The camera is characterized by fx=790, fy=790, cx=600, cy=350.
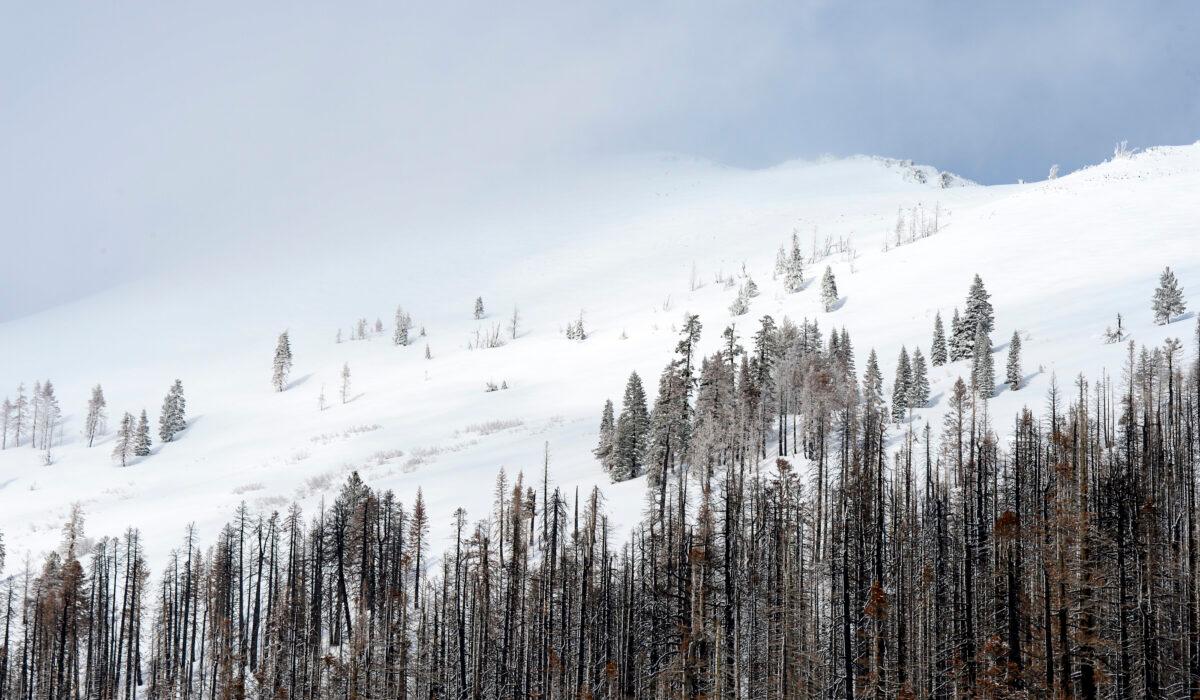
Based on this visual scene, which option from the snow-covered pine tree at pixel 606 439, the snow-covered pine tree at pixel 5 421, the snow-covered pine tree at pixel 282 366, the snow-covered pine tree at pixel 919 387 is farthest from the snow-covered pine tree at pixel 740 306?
the snow-covered pine tree at pixel 5 421

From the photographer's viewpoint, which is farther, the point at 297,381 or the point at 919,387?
the point at 297,381

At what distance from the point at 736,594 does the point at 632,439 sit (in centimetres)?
2958

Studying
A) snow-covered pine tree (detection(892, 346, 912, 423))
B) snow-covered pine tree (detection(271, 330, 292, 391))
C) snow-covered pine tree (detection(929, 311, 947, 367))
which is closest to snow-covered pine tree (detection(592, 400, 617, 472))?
snow-covered pine tree (detection(892, 346, 912, 423))

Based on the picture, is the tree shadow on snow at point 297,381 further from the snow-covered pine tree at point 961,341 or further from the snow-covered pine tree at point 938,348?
the snow-covered pine tree at point 961,341

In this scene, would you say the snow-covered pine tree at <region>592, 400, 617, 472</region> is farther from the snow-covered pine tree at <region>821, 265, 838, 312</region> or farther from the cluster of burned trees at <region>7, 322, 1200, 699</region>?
the snow-covered pine tree at <region>821, 265, 838, 312</region>

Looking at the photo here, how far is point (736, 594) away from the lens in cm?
5838

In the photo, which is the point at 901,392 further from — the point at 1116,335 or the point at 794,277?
the point at 794,277

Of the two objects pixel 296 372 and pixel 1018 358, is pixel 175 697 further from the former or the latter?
pixel 296 372

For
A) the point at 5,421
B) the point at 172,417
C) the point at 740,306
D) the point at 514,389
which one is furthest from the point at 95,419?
the point at 740,306

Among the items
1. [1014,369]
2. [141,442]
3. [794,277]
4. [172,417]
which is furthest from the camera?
[794,277]

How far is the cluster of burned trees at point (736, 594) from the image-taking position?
48.3 meters

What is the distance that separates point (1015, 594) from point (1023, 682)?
494 cm

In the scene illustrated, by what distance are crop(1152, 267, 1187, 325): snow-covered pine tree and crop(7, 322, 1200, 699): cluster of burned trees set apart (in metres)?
23.5

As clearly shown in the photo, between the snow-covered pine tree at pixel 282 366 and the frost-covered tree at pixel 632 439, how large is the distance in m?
118
